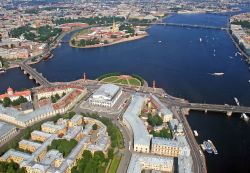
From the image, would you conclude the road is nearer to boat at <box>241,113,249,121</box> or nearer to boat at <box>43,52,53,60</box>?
boat at <box>241,113,249,121</box>

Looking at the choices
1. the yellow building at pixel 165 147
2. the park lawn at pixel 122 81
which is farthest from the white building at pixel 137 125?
the park lawn at pixel 122 81

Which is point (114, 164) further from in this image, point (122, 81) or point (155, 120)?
point (122, 81)

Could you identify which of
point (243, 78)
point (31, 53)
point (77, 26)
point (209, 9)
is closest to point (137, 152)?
point (243, 78)

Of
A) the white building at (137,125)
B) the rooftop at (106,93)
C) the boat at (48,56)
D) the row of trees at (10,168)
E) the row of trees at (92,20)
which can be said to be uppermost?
the row of trees at (92,20)

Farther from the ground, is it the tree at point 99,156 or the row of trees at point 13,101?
the row of trees at point 13,101

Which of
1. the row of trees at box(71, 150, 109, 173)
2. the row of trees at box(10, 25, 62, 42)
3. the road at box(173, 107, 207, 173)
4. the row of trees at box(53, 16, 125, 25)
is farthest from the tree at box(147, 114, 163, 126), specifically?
the row of trees at box(53, 16, 125, 25)

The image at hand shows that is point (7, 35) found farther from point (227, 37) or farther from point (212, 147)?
point (212, 147)

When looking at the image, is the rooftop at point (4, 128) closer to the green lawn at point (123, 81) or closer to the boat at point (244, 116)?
the green lawn at point (123, 81)
